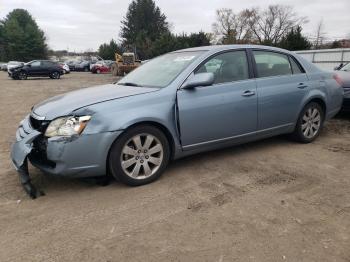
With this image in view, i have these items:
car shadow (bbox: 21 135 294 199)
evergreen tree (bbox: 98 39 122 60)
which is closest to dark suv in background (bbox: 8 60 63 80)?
car shadow (bbox: 21 135 294 199)

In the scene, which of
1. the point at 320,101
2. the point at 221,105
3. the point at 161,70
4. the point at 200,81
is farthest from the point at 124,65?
the point at 200,81

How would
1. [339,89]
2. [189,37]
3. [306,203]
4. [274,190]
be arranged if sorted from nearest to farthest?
1. [306,203]
2. [274,190]
3. [339,89]
4. [189,37]

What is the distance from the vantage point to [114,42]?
224 feet

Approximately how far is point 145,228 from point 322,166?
268 cm

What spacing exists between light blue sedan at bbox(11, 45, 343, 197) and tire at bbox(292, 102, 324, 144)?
0.02 metres

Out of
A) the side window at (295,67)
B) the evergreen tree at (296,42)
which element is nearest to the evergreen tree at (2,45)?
the evergreen tree at (296,42)

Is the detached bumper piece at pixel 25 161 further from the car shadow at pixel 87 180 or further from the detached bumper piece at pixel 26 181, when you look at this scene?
the car shadow at pixel 87 180

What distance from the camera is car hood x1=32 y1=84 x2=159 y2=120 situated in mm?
3879

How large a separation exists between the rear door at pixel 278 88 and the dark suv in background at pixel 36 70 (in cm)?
2531

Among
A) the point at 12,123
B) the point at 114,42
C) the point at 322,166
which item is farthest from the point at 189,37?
the point at 322,166

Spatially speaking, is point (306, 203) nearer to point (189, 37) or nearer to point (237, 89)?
point (237, 89)

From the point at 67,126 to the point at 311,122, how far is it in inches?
152

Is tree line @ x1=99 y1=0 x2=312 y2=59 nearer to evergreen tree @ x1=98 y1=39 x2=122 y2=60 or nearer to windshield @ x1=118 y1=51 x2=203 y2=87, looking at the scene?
evergreen tree @ x1=98 y1=39 x2=122 y2=60

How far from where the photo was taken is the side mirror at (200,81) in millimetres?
4262
